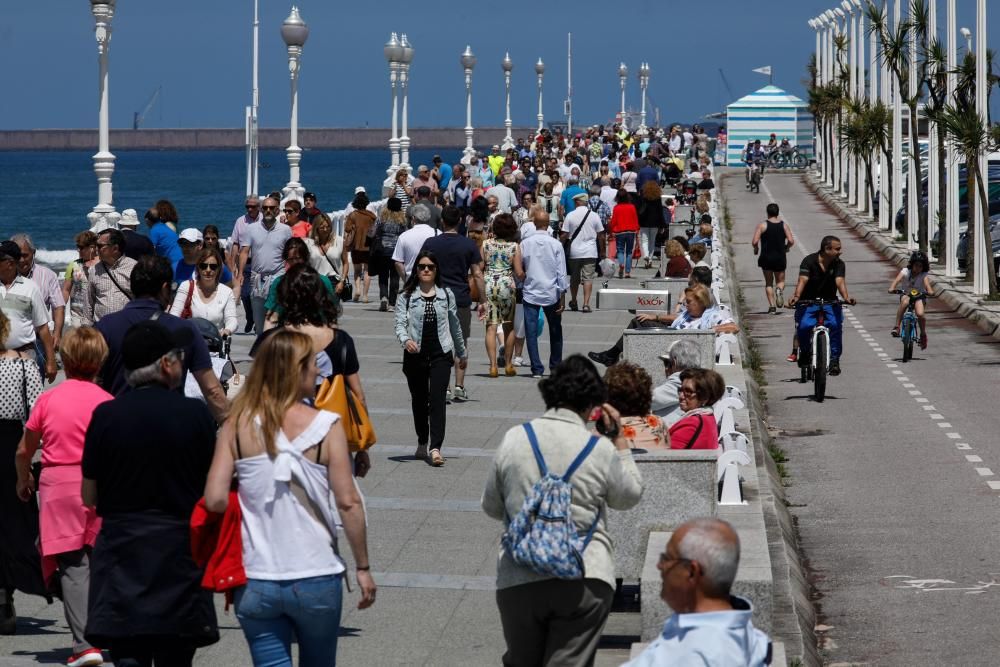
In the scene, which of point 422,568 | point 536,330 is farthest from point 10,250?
point 536,330

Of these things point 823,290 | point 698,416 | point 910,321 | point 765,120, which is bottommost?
point 698,416

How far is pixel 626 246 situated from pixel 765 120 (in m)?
61.7

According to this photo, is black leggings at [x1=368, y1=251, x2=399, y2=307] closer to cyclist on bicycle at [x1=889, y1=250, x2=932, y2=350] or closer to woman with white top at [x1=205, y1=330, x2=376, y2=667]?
cyclist on bicycle at [x1=889, y1=250, x2=932, y2=350]

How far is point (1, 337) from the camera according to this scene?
871 cm

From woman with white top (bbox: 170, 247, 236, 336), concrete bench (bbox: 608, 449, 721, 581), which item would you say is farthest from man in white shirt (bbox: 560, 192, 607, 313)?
concrete bench (bbox: 608, 449, 721, 581)

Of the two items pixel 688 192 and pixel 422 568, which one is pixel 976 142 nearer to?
pixel 688 192

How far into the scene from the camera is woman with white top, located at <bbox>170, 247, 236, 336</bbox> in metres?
11.9

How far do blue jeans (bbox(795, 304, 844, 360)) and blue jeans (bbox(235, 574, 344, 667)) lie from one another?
1466cm

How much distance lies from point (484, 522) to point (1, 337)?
3.67m

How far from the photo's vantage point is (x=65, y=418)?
25.5 feet

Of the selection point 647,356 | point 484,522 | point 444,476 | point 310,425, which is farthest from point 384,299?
point 310,425

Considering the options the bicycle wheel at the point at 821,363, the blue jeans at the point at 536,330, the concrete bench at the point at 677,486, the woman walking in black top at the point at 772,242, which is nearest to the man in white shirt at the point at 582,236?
the woman walking in black top at the point at 772,242

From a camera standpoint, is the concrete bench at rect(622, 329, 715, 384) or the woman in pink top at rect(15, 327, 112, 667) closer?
the woman in pink top at rect(15, 327, 112, 667)

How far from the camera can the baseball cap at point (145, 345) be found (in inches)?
256
